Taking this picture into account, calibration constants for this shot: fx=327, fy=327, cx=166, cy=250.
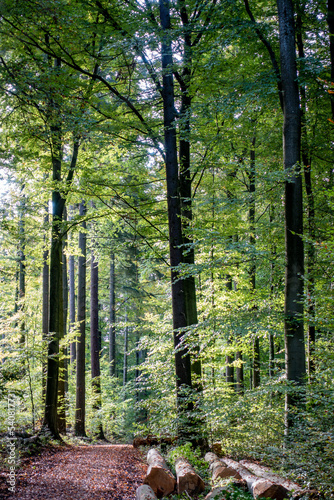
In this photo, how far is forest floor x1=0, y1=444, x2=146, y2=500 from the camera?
4.78m

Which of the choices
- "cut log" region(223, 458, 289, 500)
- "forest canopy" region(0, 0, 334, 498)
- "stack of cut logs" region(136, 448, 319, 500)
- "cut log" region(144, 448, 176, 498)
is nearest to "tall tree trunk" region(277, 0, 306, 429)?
"forest canopy" region(0, 0, 334, 498)

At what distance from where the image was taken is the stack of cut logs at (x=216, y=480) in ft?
14.0

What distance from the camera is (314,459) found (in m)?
3.78

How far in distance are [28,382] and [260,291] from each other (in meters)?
7.23

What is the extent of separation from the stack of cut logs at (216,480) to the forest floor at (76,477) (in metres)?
0.39

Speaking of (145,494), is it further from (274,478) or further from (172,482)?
(274,478)

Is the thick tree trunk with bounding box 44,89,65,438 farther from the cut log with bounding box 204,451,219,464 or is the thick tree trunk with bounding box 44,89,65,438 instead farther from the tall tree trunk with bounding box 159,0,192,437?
the cut log with bounding box 204,451,219,464

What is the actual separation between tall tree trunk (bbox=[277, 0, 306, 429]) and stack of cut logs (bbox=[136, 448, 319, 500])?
5.61ft

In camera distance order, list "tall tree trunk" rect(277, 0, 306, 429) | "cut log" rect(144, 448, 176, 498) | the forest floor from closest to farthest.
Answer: the forest floor
"cut log" rect(144, 448, 176, 498)
"tall tree trunk" rect(277, 0, 306, 429)

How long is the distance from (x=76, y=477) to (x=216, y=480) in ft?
7.90

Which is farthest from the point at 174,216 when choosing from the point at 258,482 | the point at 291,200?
the point at 258,482

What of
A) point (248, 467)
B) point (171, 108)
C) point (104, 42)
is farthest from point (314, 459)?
point (104, 42)

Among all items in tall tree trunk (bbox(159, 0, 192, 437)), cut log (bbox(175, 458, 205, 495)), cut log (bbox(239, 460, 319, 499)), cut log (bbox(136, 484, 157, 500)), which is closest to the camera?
cut log (bbox(239, 460, 319, 499))

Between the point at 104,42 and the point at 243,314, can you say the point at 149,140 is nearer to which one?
the point at 104,42
